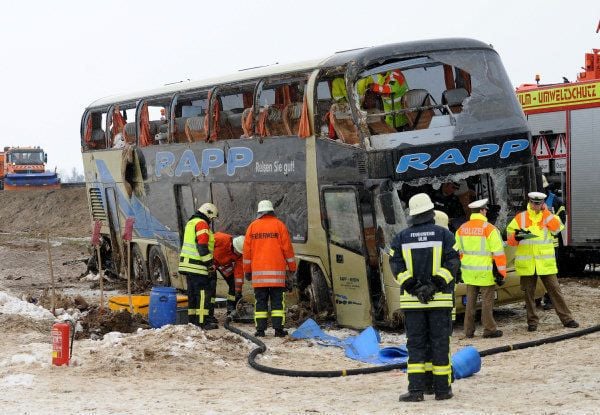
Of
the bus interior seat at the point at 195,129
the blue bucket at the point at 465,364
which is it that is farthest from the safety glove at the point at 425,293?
the bus interior seat at the point at 195,129

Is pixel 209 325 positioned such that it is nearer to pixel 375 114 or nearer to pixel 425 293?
pixel 375 114

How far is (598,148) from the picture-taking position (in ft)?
64.4

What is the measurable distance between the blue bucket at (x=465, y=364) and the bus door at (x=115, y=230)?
43.8 feet

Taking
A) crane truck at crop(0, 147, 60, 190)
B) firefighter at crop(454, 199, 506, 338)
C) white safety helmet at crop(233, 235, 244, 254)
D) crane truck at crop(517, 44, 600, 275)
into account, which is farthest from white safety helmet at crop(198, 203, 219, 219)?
crane truck at crop(0, 147, 60, 190)

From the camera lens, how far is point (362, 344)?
42.1 ft

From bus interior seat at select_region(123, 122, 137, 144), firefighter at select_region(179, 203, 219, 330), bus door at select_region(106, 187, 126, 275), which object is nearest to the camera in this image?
firefighter at select_region(179, 203, 219, 330)

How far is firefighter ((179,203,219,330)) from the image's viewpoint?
50.0ft

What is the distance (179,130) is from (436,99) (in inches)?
243

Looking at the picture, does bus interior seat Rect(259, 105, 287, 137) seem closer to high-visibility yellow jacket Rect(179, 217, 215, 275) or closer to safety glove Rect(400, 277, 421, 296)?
high-visibility yellow jacket Rect(179, 217, 215, 275)

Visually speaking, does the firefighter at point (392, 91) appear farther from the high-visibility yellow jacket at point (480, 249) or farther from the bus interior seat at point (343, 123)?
the high-visibility yellow jacket at point (480, 249)

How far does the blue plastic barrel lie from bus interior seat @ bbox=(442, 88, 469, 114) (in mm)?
4550

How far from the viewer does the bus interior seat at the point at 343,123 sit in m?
14.4

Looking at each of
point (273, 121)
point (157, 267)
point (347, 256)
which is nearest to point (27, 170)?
point (157, 267)

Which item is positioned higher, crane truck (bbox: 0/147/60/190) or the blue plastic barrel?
crane truck (bbox: 0/147/60/190)
